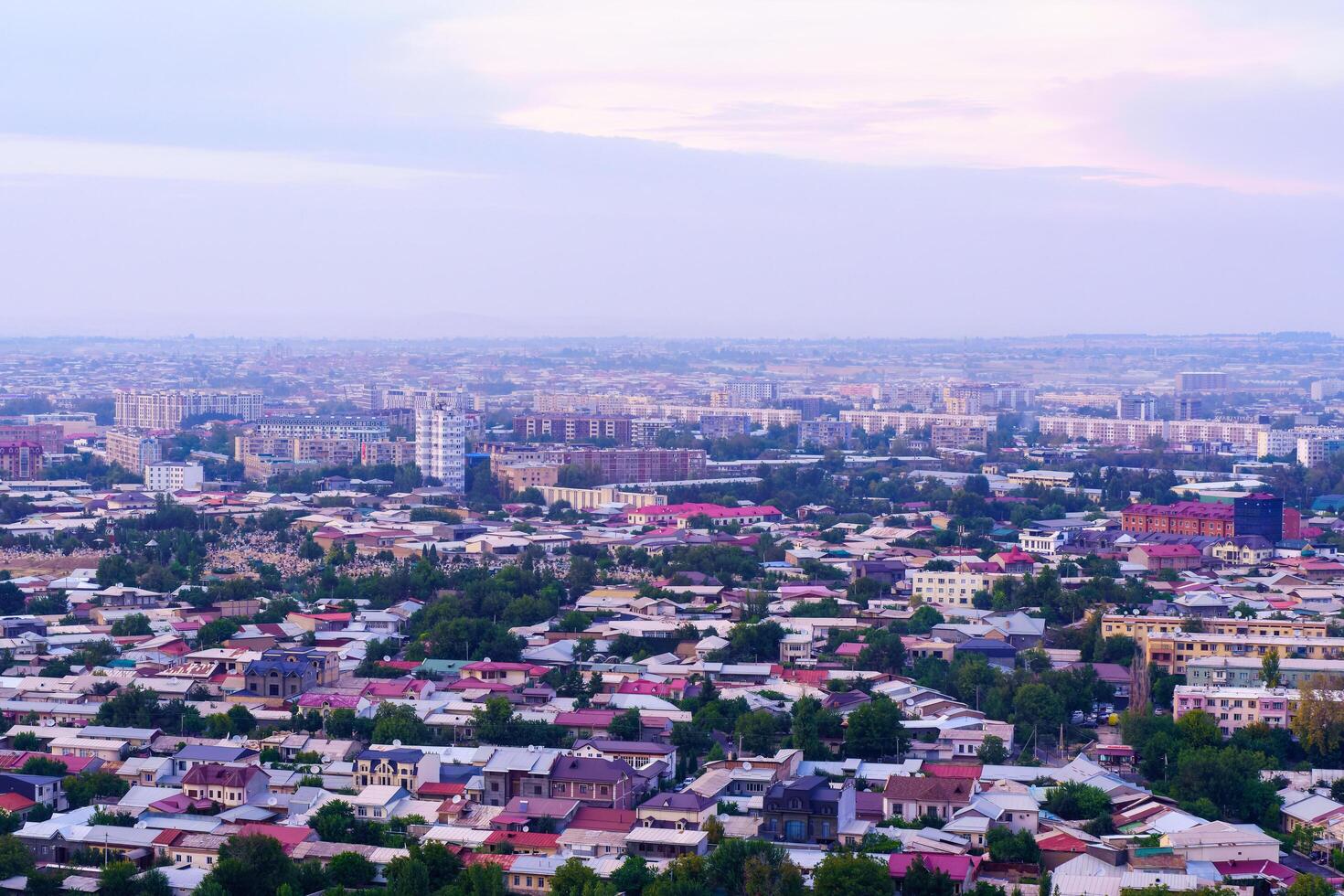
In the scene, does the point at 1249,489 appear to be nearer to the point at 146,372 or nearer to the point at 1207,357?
the point at 146,372

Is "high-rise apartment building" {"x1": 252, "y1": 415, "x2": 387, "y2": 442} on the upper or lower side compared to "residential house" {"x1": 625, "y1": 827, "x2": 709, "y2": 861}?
lower

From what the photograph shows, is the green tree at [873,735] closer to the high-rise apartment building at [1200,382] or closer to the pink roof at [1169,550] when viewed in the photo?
the pink roof at [1169,550]

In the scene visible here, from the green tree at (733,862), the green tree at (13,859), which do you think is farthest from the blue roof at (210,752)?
the green tree at (733,862)

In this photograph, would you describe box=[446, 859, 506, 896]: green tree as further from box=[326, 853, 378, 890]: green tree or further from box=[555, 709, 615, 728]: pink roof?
box=[555, 709, 615, 728]: pink roof

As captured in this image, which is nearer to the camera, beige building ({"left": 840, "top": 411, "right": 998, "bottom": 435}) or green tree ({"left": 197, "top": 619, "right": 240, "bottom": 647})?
green tree ({"left": 197, "top": 619, "right": 240, "bottom": 647})

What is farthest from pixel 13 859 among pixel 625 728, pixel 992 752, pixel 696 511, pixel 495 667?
pixel 696 511

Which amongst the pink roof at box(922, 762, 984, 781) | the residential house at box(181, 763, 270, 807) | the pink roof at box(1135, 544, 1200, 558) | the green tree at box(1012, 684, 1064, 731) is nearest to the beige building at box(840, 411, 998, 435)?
the pink roof at box(1135, 544, 1200, 558)

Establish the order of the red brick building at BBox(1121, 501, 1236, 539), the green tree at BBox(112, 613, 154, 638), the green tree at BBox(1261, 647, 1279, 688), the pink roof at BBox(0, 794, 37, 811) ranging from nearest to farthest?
the pink roof at BBox(0, 794, 37, 811)
the green tree at BBox(1261, 647, 1279, 688)
the green tree at BBox(112, 613, 154, 638)
the red brick building at BBox(1121, 501, 1236, 539)

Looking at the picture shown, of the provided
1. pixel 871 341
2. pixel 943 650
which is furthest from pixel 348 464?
pixel 871 341

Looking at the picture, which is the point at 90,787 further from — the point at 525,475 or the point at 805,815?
the point at 525,475
